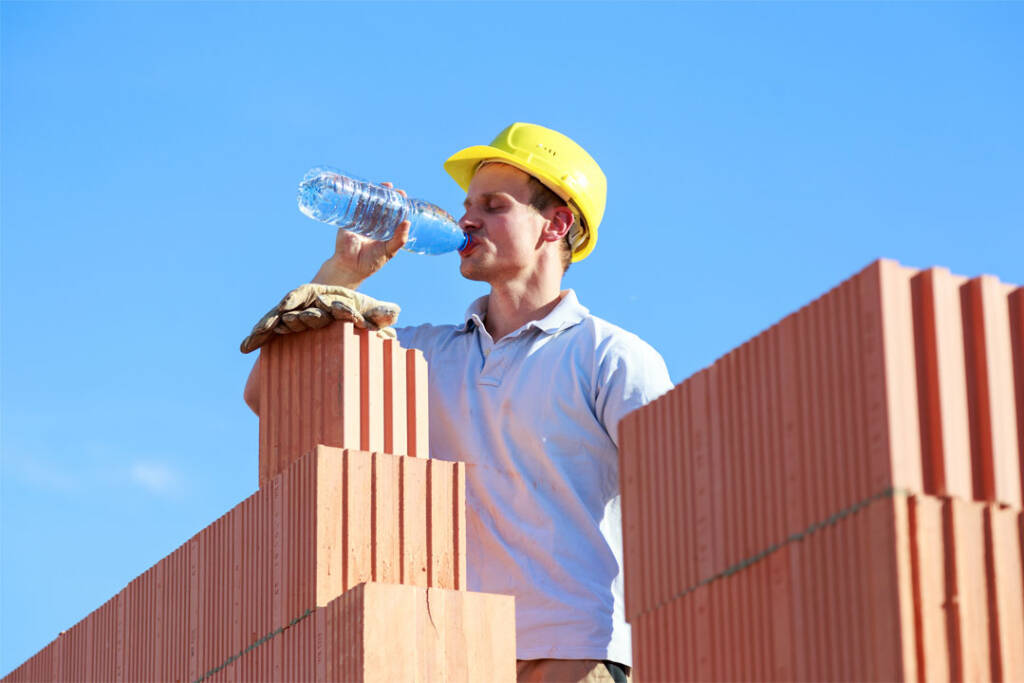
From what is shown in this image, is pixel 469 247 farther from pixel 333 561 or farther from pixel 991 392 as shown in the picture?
pixel 991 392

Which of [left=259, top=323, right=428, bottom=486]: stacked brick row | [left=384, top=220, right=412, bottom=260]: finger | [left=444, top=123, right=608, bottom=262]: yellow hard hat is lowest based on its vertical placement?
[left=259, top=323, right=428, bottom=486]: stacked brick row

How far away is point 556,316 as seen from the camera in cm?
952

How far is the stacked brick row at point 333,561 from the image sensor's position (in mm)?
7609

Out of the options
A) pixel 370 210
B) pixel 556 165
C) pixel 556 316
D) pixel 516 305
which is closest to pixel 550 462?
pixel 556 316

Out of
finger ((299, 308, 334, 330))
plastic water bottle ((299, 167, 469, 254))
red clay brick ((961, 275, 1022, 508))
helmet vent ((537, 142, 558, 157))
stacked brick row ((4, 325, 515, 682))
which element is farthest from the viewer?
helmet vent ((537, 142, 558, 157))

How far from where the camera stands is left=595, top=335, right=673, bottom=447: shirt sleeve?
888cm

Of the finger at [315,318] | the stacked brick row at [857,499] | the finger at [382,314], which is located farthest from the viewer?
the finger at [382,314]

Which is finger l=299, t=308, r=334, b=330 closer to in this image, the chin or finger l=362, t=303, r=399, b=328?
finger l=362, t=303, r=399, b=328

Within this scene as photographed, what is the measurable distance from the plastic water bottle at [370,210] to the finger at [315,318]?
1.07m

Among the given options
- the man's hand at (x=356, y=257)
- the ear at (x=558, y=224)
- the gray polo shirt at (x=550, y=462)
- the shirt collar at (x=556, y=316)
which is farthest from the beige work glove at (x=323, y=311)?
the ear at (x=558, y=224)

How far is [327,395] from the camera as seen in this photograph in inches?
331

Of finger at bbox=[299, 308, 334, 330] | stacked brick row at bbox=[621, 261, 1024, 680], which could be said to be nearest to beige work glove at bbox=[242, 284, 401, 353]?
finger at bbox=[299, 308, 334, 330]

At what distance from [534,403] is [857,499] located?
3609 mm

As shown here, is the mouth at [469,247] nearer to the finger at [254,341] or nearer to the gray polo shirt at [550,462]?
the gray polo shirt at [550,462]
